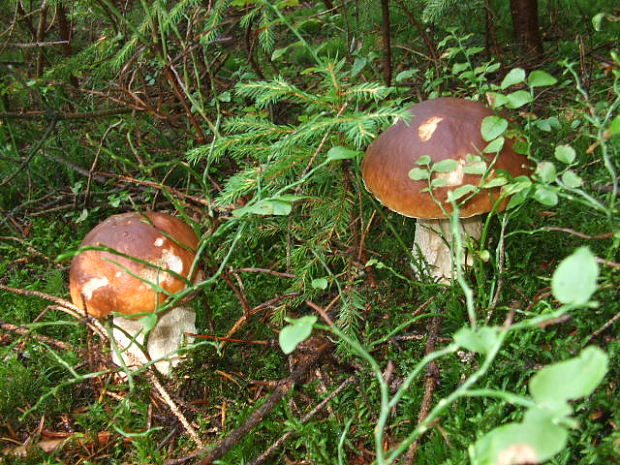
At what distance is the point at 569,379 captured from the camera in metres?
0.60

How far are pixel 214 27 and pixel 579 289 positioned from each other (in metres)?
1.77

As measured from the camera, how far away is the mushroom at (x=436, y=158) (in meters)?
1.68

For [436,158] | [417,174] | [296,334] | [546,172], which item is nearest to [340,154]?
[417,174]

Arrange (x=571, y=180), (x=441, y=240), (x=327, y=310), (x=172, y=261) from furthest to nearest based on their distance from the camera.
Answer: (x=441, y=240) → (x=327, y=310) → (x=172, y=261) → (x=571, y=180)

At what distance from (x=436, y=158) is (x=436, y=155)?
1 cm

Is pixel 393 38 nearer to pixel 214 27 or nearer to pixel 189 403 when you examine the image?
pixel 214 27

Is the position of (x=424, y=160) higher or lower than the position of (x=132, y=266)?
higher

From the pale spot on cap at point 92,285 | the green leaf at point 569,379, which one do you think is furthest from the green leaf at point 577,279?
the pale spot on cap at point 92,285

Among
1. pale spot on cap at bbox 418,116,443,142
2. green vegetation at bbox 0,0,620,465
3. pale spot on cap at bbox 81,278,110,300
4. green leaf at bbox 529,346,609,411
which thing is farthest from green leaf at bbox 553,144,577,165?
pale spot on cap at bbox 81,278,110,300

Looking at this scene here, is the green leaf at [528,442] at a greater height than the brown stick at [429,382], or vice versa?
the green leaf at [528,442]

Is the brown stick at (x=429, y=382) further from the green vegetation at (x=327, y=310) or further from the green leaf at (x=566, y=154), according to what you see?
the green leaf at (x=566, y=154)

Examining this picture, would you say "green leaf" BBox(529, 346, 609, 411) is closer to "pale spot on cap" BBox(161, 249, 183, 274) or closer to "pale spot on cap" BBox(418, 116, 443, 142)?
"pale spot on cap" BBox(418, 116, 443, 142)

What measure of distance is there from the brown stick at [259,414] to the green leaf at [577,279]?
1.08 m

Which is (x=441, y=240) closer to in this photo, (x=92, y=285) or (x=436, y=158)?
(x=436, y=158)
